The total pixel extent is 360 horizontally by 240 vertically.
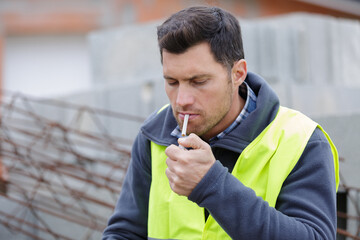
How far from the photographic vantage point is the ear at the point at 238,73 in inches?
92.0

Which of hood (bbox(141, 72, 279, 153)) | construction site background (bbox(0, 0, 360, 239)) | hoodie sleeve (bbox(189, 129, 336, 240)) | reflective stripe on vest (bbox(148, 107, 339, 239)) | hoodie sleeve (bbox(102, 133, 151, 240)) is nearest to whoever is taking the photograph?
hoodie sleeve (bbox(189, 129, 336, 240))

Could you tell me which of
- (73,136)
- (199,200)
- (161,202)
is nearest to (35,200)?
(73,136)

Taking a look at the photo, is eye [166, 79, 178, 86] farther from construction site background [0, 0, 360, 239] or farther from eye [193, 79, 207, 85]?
construction site background [0, 0, 360, 239]

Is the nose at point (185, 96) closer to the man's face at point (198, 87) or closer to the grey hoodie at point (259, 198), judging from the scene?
the man's face at point (198, 87)

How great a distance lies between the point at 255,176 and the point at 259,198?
0.69 ft

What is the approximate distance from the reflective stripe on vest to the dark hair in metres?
0.35

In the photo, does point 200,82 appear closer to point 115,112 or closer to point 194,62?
point 194,62

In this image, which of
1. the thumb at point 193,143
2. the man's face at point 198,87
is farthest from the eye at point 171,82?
the thumb at point 193,143

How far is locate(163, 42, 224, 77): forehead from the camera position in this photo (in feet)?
7.22

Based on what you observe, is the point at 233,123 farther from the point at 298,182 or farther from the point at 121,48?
the point at 121,48

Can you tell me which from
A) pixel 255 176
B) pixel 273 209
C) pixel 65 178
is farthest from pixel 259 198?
pixel 65 178

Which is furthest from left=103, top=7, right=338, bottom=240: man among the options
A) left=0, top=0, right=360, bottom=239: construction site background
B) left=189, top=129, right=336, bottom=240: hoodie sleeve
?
left=0, top=0, right=360, bottom=239: construction site background

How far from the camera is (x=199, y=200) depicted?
1.95 meters

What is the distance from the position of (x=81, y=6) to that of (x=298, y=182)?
10.3 m
